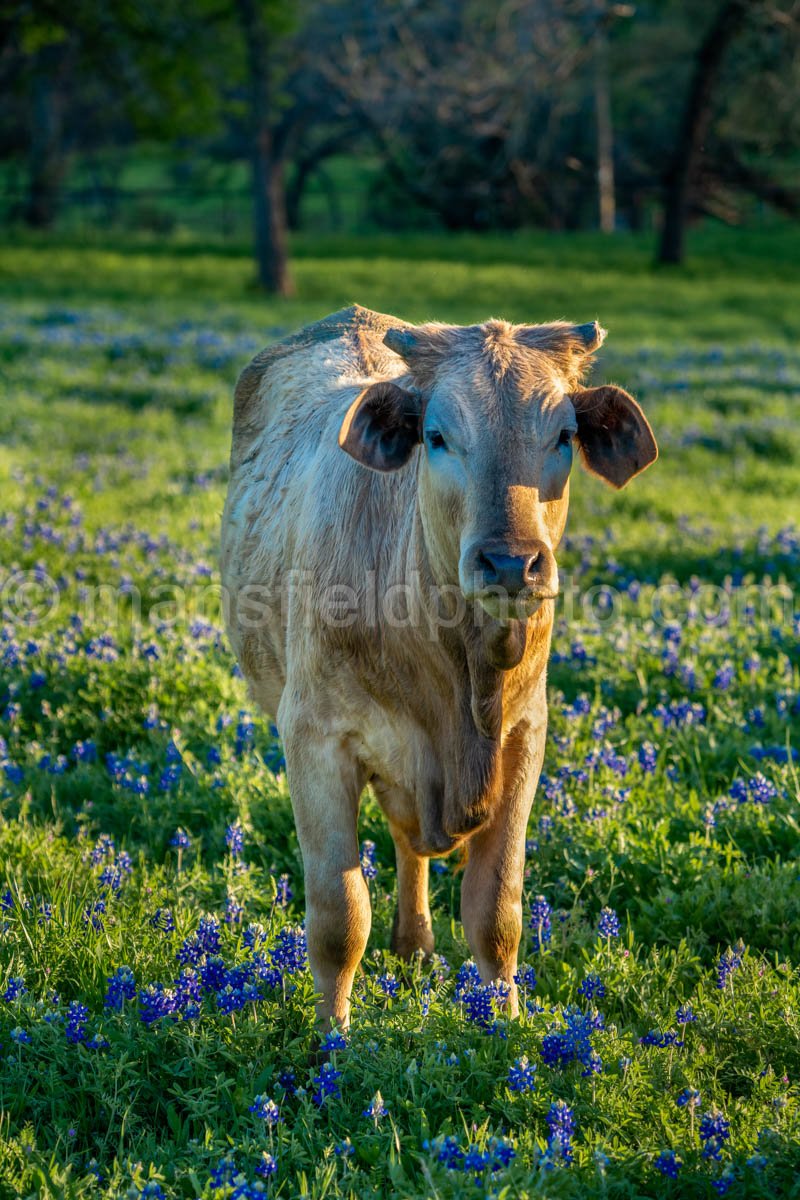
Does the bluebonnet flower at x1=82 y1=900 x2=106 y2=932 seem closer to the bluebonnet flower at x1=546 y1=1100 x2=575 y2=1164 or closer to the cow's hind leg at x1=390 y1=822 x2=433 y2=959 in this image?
the cow's hind leg at x1=390 y1=822 x2=433 y2=959

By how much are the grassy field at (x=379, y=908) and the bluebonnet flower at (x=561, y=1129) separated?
0.04ft

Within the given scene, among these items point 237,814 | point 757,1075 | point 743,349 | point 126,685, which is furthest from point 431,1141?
point 743,349

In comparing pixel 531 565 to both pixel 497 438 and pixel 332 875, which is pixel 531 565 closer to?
pixel 497 438

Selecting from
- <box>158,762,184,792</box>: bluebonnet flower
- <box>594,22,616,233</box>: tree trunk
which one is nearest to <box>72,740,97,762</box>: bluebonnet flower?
<box>158,762,184,792</box>: bluebonnet flower

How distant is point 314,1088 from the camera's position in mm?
3830

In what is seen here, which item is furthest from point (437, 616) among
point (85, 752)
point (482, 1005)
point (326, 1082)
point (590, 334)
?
point (85, 752)

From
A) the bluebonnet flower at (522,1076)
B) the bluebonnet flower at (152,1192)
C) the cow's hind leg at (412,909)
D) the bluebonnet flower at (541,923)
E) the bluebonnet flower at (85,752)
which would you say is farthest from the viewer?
the bluebonnet flower at (85,752)

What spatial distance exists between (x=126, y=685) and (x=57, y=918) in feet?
7.14

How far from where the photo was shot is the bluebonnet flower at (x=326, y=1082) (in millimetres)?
3570

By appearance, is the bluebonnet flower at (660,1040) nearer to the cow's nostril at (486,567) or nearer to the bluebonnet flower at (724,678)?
the cow's nostril at (486,567)

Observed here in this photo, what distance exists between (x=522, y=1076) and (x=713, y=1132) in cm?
55

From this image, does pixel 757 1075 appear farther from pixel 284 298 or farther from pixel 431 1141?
pixel 284 298

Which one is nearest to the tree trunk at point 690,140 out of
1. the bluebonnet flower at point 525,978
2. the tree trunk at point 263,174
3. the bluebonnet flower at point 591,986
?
the tree trunk at point 263,174

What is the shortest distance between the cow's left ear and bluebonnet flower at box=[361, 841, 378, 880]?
1.98 meters
